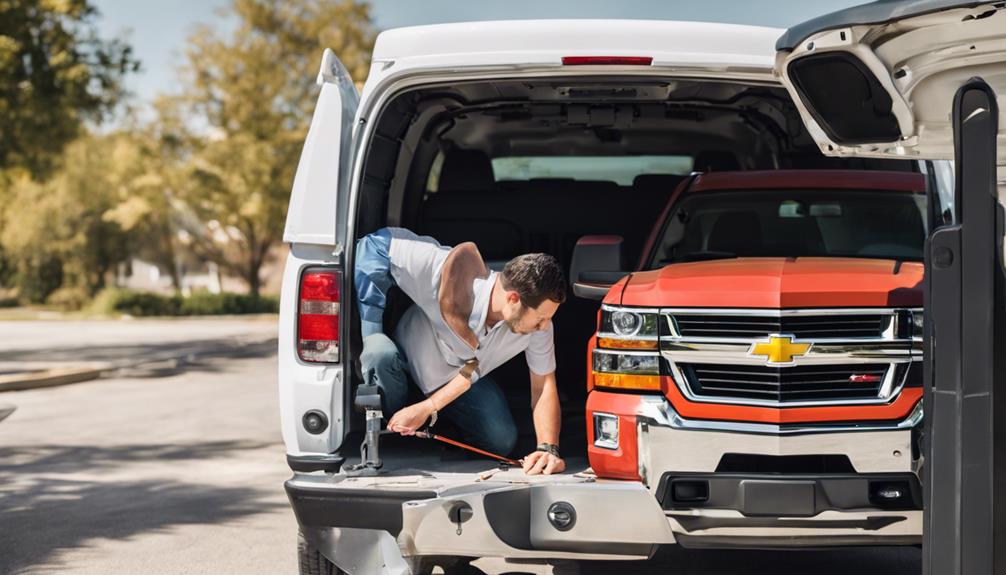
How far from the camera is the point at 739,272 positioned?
14.9 ft

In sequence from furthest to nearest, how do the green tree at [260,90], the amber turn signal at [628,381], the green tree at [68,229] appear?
the green tree at [68,229] → the green tree at [260,90] → the amber turn signal at [628,381]

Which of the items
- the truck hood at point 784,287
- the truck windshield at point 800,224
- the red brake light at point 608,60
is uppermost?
the red brake light at point 608,60

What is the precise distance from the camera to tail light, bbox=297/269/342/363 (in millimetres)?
4785

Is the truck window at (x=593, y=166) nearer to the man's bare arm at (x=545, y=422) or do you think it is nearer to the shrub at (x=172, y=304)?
the man's bare arm at (x=545, y=422)

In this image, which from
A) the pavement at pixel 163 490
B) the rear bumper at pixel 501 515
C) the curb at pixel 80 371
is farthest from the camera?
the curb at pixel 80 371

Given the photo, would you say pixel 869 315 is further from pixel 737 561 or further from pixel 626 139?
pixel 626 139

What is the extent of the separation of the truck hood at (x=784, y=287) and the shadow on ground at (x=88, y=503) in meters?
3.46

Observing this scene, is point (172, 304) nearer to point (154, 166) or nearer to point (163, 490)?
point (154, 166)

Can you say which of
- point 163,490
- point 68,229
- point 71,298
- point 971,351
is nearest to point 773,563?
point 971,351

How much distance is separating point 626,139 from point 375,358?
143 inches

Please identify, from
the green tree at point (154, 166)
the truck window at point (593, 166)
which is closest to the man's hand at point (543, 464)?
the truck window at point (593, 166)

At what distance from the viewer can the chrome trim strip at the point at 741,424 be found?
4145mm

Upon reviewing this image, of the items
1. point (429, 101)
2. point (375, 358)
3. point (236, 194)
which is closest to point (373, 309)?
point (375, 358)

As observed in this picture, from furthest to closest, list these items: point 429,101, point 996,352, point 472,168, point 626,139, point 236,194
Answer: point 236,194
point 626,139
point 472,168
point 429,101
point 996,352
